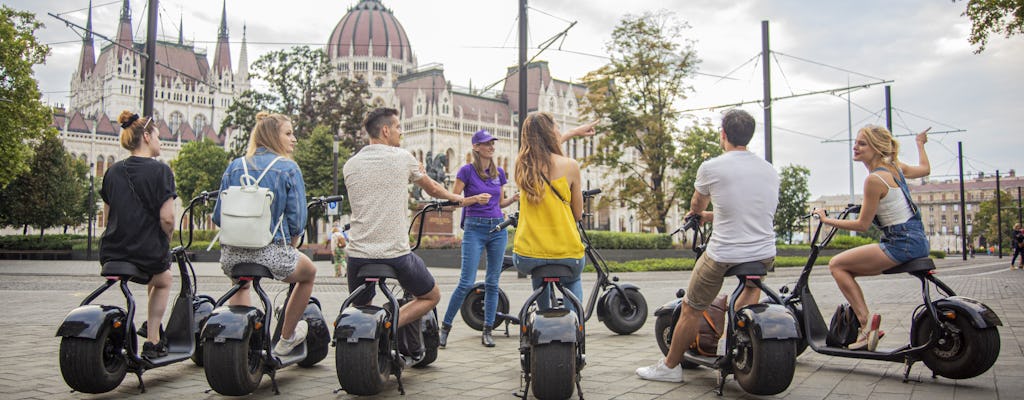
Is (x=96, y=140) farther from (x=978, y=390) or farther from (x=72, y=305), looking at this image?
(x=978, y=390)

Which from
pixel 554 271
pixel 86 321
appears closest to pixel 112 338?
pixel 86 321

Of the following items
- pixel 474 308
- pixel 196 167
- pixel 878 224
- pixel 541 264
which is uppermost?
pixel 196 167

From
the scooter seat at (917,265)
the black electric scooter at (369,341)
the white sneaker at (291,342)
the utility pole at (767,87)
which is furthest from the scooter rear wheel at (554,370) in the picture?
the utility pole at (767,87)

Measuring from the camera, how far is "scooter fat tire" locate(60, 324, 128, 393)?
13.0 ft

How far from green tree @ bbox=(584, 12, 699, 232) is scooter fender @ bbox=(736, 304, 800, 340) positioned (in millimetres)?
27247

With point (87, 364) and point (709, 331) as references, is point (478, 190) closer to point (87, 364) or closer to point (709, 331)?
point (709, 331)

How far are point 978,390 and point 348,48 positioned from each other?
373 ft

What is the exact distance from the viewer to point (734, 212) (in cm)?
431

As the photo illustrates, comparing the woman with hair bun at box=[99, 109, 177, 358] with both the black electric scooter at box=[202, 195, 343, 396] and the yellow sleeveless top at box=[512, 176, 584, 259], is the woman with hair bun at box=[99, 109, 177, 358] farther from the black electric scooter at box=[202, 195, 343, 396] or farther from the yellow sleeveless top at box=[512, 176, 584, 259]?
the yellow sleeveless top at box=[512, 176, 584, 259]

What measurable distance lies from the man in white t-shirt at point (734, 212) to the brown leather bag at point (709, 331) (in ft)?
1.01

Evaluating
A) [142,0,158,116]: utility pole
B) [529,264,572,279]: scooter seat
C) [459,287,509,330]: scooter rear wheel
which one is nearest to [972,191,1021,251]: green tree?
[142,0,158,116]: utility pole

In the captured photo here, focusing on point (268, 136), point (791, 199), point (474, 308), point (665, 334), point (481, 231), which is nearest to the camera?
point (268, 136)

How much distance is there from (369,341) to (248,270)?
89cm

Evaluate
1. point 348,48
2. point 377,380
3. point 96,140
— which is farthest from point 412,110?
point 377,380
